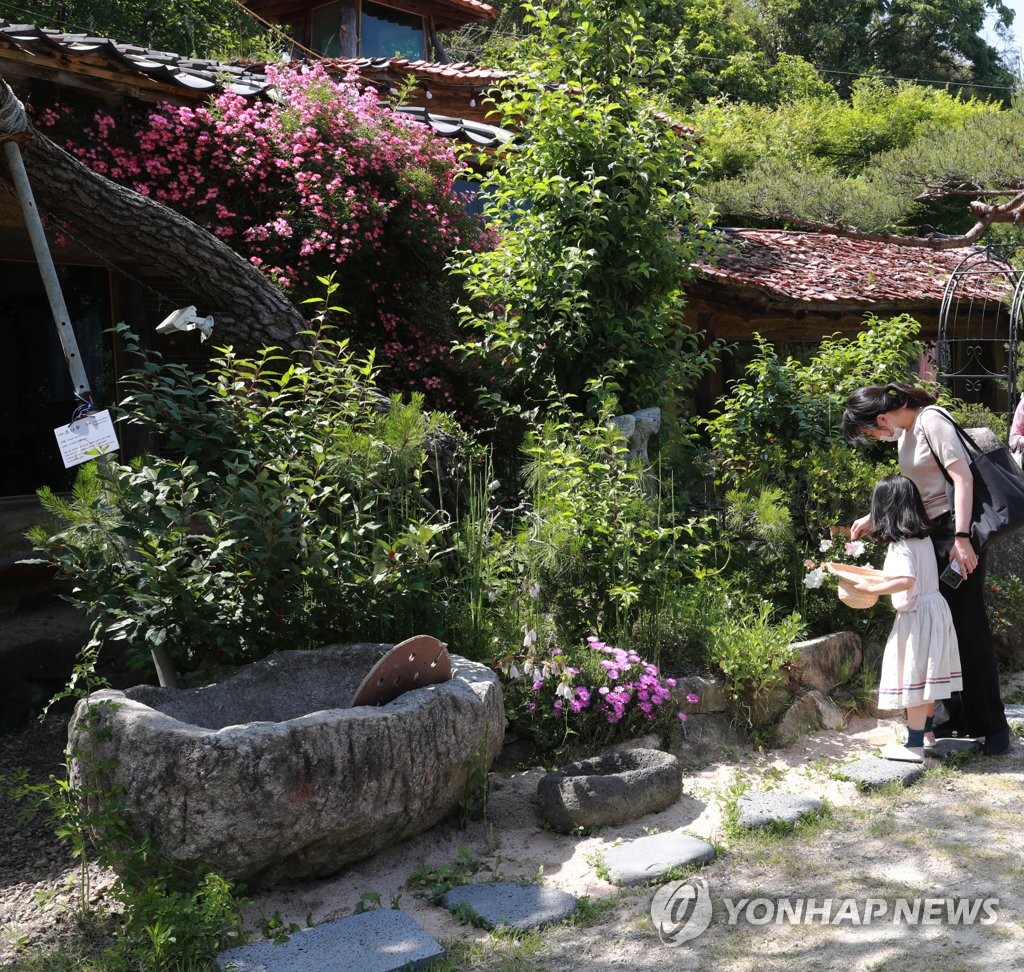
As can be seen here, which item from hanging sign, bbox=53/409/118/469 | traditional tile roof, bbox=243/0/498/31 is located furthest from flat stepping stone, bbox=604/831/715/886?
traditional tile roof, bbox=243/0/498/31

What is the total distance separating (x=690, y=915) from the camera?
3.41m

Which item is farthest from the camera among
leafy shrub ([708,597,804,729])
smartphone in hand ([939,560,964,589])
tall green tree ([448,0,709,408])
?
tall green tree ([448,0,709,408])

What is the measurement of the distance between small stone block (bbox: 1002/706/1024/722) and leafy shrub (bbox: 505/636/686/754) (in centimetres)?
186

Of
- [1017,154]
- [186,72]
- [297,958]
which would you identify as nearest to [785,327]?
[1017,154]

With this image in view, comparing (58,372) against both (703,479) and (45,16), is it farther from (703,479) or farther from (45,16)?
(45,16)

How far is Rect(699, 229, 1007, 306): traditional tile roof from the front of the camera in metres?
11.0

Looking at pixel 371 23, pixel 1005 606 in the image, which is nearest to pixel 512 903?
pixel 1005 606

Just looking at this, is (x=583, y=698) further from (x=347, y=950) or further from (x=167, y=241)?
(x=167, y=241)

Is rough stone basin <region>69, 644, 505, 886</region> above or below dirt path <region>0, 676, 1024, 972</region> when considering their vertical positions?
above

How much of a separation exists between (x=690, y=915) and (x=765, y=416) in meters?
3.51

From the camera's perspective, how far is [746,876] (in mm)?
3674

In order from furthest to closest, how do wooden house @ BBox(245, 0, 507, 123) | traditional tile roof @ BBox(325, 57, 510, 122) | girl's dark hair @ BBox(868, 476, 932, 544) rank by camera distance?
wooden house @ BBox(245, 0, 507, 123) < traditional tile roof @ BBox(325, 57, 510, 122) < girl's dark hair @ BBox(868, 476, 932, 544)

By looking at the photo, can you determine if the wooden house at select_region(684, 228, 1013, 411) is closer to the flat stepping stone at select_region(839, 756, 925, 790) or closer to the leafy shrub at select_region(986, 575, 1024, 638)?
the leafy shrub at select_region(986, 575, 1024, 638)

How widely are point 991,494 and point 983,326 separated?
34.2 feet
